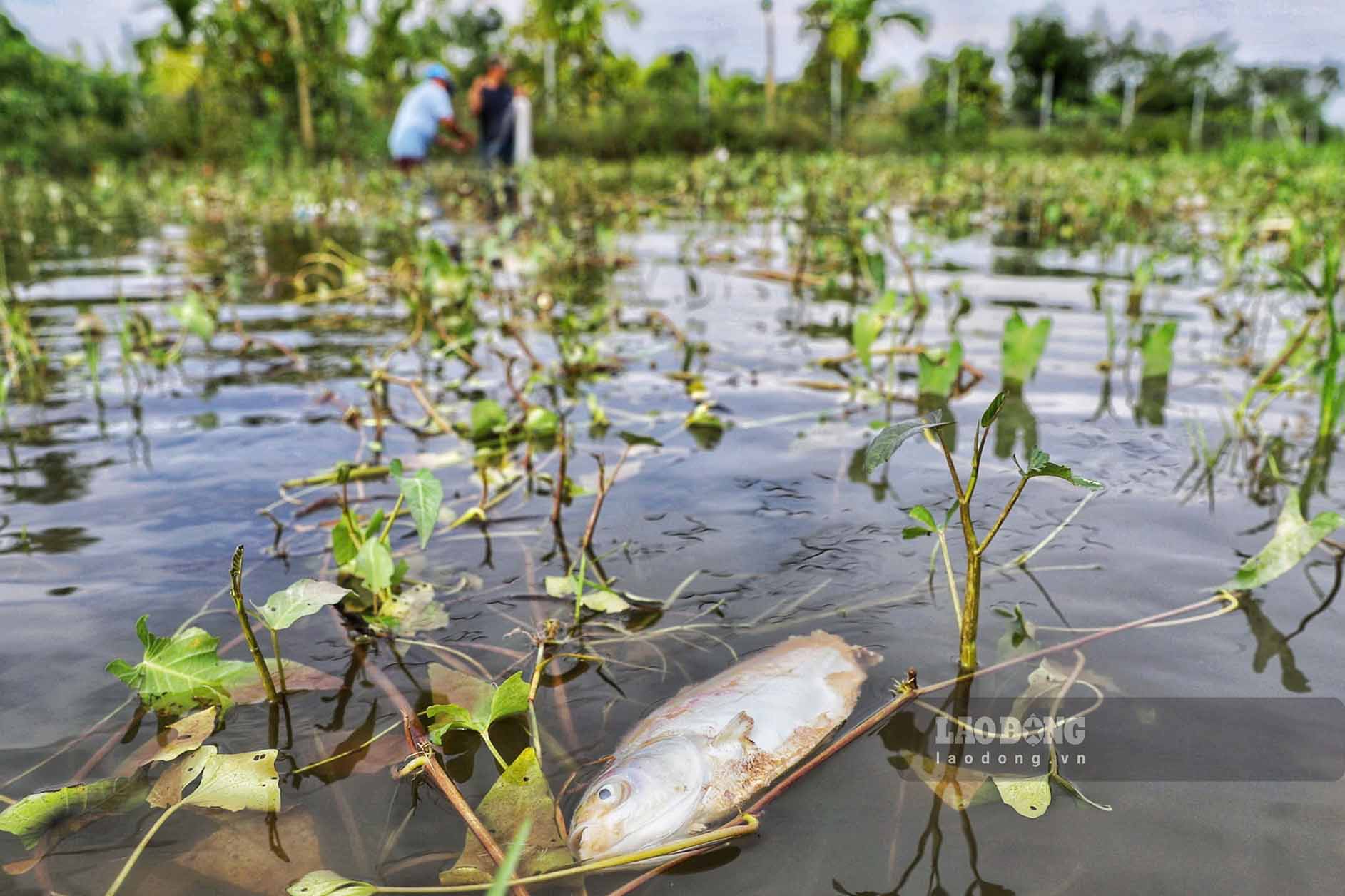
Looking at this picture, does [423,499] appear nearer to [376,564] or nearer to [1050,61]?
[376,564]

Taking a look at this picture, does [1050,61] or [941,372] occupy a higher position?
[1050,61]

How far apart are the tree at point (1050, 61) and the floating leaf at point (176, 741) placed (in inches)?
2183

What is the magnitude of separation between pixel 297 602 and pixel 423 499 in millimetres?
314

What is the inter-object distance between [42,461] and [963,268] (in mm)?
4140

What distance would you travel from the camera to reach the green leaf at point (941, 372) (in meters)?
2.92

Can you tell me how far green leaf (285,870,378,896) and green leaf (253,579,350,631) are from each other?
0.40 metres

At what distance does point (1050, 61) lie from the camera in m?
49.5

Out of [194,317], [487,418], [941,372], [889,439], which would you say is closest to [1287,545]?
[889,439]

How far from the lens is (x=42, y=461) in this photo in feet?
8.50

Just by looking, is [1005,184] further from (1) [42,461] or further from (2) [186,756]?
(2) [186,756]

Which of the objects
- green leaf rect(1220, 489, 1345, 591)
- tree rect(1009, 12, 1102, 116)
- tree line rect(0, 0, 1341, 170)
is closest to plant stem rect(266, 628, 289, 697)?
green leaf rect(1220, 489, 1345, 591)

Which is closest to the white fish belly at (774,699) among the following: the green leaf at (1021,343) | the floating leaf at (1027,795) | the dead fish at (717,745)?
the dead fish at (717,745)

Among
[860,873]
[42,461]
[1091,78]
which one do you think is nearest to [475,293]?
[42,461]

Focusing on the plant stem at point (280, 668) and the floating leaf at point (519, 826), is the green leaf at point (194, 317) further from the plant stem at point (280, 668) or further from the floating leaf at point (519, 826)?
the floating leaf at point (519, 826)
